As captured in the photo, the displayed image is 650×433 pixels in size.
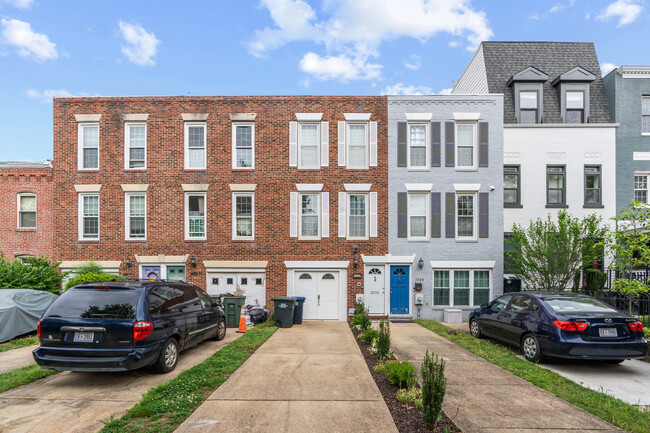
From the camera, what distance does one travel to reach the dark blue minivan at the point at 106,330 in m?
5.81

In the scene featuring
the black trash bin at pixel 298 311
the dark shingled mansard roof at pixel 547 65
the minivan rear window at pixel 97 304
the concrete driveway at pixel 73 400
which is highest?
the dark shingled mansard roof at pixel 547 65

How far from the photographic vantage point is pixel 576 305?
7625mm

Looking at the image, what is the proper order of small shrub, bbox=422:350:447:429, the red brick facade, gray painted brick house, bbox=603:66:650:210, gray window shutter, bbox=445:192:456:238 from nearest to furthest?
small shrub, bbox=422:350:447:429 < gray window shutter, bbox=445:192:456:238 < the red brick facade < gray painted brick house, bbox=603:66:650:210

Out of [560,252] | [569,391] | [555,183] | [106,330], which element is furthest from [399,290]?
[106,330]

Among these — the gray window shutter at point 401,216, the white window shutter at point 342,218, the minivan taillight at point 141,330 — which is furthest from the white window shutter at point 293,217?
the minivan taillight at point 141,330

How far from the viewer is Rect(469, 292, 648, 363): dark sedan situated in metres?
6.88

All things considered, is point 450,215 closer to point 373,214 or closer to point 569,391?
point 373,214

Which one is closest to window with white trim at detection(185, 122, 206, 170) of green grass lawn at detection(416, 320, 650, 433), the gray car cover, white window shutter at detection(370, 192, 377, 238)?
the gray car cover

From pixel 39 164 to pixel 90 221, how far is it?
4.24m

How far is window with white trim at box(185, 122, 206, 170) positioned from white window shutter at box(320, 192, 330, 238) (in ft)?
16.7

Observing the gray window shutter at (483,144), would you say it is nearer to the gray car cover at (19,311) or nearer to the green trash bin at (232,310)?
the green trash bin at (232,310)

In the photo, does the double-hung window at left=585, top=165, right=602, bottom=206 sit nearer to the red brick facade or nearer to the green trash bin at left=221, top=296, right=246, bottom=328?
the green trash bin at left=221, top=296, right=246, bottom=328

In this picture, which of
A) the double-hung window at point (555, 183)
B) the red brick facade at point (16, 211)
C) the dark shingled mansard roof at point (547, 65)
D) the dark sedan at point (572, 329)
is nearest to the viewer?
the dark sedan at point (572, 329)

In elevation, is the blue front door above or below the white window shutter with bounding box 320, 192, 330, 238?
below
